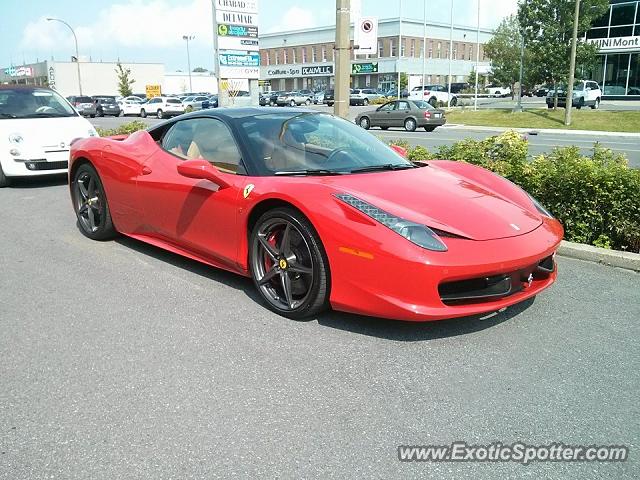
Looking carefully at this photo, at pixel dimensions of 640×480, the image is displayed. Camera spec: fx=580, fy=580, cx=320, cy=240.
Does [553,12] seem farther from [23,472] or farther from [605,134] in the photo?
[23,472]

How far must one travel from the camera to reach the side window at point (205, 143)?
14.2ft

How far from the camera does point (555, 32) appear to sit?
92.5 feet

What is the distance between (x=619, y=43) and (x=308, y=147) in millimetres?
44359

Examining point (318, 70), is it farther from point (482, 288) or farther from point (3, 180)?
point (482, 288)

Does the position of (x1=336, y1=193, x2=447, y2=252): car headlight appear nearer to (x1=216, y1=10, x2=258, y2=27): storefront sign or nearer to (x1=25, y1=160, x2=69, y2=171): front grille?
(x1=25, y1=160, x2=69, y2=171): front grille

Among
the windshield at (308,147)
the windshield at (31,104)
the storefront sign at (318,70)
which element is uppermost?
the storefront sign at (318,70)

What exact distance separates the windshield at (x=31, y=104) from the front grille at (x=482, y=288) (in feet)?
27.4

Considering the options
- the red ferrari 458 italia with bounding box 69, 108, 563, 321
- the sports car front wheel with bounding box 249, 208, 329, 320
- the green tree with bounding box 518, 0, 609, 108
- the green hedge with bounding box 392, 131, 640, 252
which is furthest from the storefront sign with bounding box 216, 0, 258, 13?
the green tree with bounding box 518, 0, 609, 108

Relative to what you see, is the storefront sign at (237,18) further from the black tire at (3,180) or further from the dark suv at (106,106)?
the dark suv at (106,106)

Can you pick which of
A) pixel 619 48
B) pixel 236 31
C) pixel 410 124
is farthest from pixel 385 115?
pixel 619 48

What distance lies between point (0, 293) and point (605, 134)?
77.3 feet

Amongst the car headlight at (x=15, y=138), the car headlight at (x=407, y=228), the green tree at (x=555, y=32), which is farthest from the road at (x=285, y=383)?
the green tree at (x=555, y=32)

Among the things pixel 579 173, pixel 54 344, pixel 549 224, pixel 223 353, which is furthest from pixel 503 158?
pixel 54 344

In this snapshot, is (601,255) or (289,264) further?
(601,255)
